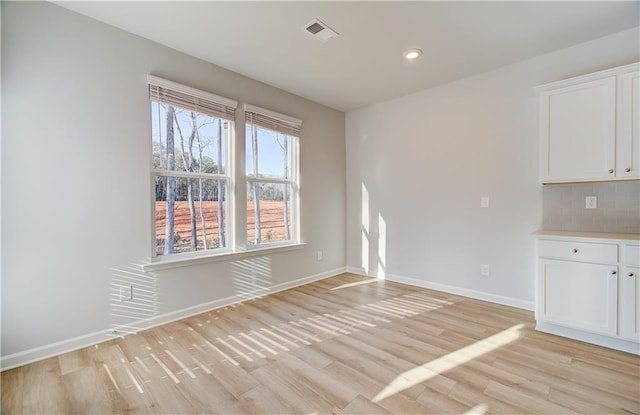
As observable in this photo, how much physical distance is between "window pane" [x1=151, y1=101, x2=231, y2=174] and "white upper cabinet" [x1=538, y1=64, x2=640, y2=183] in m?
3.20

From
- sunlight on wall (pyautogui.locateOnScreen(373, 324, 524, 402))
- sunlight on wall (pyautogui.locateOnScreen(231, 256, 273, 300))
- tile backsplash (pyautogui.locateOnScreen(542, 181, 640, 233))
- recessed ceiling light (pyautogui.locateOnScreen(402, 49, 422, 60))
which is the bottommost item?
sunlight on wall (pyautogui.locateOnScreen(373, 324, 524, 402))

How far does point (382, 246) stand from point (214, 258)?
7.74 feet

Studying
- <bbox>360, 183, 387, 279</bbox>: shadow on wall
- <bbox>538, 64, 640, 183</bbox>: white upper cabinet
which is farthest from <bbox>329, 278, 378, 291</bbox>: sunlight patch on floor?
<bbox>538, 64, 640, 183</bbox>: white upper cabinet

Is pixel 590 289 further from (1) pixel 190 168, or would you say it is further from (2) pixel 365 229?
(1) pixel 190 168

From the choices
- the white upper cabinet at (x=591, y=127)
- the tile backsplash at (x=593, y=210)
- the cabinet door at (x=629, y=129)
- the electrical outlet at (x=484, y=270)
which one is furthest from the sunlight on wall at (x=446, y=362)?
the cabinet door at (x=629, y=129)

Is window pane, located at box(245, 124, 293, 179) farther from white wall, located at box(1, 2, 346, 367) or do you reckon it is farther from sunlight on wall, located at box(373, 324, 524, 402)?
sunlight on wall, located at box(373, 324, 524, 402)

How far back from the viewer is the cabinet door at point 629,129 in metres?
2.20

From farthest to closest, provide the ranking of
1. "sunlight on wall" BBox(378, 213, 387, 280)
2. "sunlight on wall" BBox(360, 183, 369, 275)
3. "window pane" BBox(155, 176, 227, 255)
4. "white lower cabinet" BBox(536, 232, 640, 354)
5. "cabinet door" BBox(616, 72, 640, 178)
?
"sunlight on wall" BBox(360, 183, 369, 275)
"sunlight on wall" BBox(378, 213, 387, 280)
"window pane" BBox(155, 176, 227, 255)
"cabinet door" BBox(616, 72, 640, 178)
"white lower cabinet" BBox(536, 232, 640, 354)

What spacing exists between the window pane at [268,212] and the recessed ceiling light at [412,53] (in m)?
2.07

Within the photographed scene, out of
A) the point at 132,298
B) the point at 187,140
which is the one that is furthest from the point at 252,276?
the point at 187,140

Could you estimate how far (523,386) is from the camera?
5.66 ft

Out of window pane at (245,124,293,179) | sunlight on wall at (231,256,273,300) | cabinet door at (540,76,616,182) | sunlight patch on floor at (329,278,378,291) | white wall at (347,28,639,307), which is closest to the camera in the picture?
cabinet door at (540,76,616,182)

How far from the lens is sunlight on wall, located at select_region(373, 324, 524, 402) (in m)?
1.73

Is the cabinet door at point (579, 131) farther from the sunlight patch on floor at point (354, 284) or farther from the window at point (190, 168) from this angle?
the window at point (190, 168)
